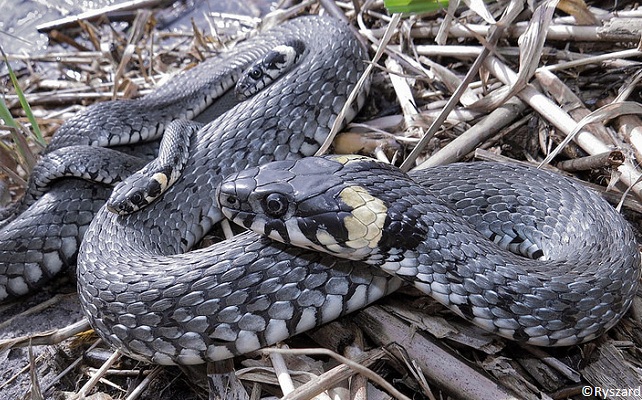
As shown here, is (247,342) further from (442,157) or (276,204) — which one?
(442,157)

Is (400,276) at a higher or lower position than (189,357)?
higher

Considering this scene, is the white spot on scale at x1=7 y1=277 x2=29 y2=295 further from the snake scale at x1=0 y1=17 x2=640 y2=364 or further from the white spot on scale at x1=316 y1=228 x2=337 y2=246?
the white spot on scale at x1=316 y1=228 x2=337 y2=246

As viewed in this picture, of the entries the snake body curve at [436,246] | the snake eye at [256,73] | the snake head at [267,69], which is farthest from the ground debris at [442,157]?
the snake eye at [256,73]

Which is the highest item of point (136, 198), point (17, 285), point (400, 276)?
point (136, 198)

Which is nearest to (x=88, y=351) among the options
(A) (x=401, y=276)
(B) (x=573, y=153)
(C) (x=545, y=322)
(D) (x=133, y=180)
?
(D) (x=133, y=180)

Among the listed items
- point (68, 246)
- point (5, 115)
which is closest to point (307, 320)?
point (68, 246)

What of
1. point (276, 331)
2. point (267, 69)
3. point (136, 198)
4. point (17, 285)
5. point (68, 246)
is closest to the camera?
point (276, 331)

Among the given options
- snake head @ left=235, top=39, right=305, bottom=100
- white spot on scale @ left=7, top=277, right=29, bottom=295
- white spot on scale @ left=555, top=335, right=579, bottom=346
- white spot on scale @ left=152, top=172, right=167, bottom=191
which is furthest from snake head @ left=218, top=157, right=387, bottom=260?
white spot on scale @ left=7, top=277, right=29, bottom=295
